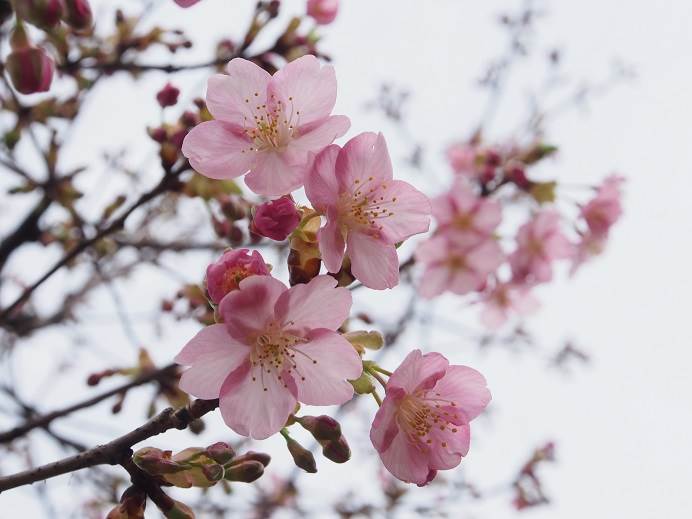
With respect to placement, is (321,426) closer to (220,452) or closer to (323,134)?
(220,452)

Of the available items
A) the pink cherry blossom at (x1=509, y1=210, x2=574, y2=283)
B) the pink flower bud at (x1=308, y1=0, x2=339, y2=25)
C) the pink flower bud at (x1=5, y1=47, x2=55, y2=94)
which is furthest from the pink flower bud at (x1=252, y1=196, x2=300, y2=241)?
the pink cherry blossom at (x1=509, y1=210, x2=574, y2=283)

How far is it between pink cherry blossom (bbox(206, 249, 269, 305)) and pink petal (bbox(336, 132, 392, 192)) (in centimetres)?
26

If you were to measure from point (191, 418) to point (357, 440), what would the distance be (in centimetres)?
364

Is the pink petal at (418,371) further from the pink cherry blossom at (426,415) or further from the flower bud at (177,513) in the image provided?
the flower bud at (177,513)

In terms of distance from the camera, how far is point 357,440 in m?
4.55

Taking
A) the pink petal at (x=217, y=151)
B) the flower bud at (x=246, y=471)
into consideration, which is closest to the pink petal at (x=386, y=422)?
the flower bud at (x=246, y=471)

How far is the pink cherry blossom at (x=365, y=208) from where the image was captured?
1.16 m

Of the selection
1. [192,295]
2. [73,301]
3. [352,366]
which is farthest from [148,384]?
[73,301]

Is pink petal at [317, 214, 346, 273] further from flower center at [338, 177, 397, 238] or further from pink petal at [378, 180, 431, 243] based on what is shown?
pink petal at [378, 180, 431, 243]

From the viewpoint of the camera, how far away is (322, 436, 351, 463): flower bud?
3.89 feet

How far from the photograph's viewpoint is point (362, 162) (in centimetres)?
126

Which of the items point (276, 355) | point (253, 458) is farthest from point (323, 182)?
point (253, 458)

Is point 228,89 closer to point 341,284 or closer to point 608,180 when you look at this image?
point 341,284

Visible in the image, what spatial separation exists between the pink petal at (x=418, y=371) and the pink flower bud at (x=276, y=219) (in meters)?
0.34
